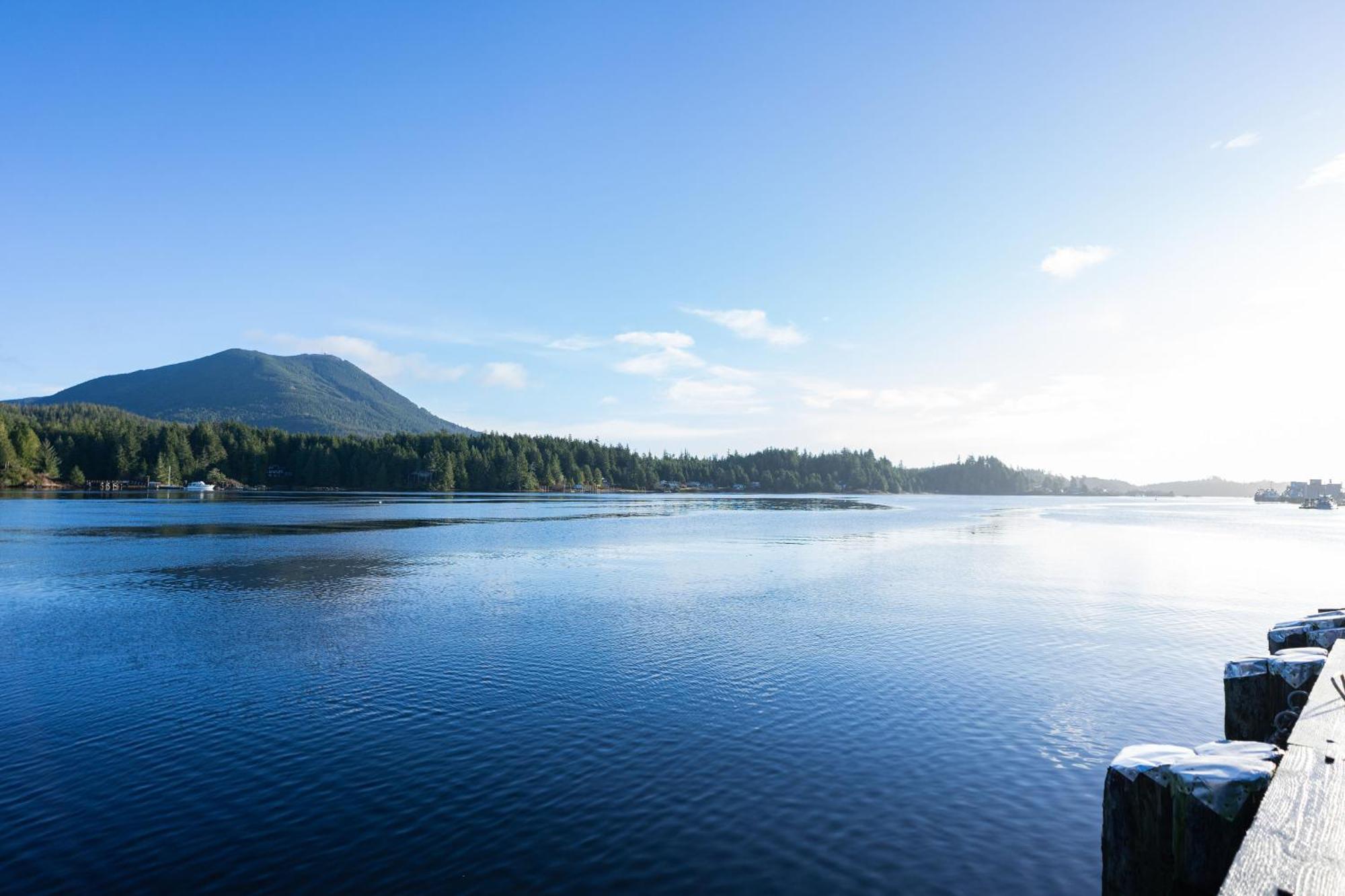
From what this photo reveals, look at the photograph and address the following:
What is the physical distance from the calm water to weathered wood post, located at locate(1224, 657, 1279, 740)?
10.3 feet

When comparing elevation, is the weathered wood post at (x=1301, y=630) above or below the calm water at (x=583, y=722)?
above

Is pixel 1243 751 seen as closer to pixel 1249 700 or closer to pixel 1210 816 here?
pixel 1210 816

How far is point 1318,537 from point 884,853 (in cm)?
11410

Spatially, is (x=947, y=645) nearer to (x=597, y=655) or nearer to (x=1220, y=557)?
(x=597, y=655)

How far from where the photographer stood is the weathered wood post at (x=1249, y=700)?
12984 millimetres

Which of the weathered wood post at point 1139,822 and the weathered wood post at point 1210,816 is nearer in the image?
the weathered wood post at point 1210,816

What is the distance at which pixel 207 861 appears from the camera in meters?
11.5

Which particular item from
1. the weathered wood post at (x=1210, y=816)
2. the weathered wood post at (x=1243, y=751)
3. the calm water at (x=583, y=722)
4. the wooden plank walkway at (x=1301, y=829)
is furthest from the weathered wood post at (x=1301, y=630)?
the weathered wood post at (x=1210, y=816)

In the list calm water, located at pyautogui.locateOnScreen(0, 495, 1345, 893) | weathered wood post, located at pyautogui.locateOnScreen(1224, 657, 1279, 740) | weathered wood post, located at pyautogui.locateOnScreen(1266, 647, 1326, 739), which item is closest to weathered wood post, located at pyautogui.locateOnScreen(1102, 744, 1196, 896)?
calm water, located at pyautogui.locateOnScreen(0, 495, 1345, 893)

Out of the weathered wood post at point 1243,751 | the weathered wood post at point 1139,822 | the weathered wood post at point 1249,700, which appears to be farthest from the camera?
the weathered wood post at point 1249,700

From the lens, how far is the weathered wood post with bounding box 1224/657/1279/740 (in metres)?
13.0

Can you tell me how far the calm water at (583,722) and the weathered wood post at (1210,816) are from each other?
400 centimetres

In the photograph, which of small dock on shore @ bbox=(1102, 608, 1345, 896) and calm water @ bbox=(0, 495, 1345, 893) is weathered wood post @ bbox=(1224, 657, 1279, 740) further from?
small dock on shore @ bbox=(1102, 608, 1345, 896)

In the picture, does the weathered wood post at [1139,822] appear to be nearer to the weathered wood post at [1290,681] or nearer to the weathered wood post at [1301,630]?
the weathered wood post at [1290,681]
